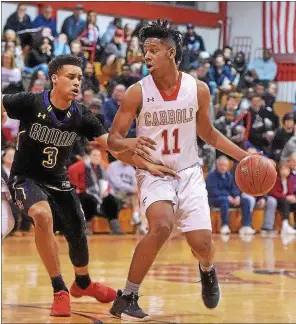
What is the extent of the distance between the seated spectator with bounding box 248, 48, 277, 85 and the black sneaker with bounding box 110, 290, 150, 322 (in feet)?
49.5

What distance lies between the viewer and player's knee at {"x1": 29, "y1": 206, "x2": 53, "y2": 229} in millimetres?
6688

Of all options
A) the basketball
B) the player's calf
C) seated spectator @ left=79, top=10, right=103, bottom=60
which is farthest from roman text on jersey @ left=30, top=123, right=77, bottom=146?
seated spectator @ left=79, top=10, right=103, bottom=60

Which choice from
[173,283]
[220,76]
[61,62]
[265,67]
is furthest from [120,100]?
[61,62]

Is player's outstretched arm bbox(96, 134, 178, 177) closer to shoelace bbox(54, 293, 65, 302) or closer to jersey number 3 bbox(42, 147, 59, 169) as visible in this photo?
jersey number 3 bbox(42, 147, 59, 169)

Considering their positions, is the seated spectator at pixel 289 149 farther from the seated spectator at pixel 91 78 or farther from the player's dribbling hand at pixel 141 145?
the player's dribbling hand at pixel 141 145

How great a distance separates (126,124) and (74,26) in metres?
11.6

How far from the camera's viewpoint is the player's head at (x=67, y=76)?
6.87 meters

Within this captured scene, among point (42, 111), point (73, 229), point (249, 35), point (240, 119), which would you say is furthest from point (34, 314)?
point (249, 35)

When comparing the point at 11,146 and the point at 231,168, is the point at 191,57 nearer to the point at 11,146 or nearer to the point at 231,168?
the point at 231,168

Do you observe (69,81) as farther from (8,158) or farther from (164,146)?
(8,158)

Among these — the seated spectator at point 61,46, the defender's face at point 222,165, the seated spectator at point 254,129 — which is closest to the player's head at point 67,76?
the defender's face at point 222,165

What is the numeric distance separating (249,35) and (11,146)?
11.0 metres

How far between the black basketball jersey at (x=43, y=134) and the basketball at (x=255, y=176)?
1.20 meters

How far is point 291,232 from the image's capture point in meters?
15.5
